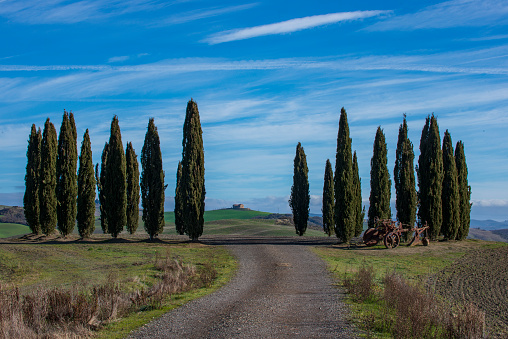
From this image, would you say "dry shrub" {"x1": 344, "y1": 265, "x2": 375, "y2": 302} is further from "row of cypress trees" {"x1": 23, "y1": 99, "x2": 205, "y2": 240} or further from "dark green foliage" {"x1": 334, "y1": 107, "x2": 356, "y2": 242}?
"row of cypress trees" {"x1": 23, "y1": 99, "x2": 205, "y2": 240}

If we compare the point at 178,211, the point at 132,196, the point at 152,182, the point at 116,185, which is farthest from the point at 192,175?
the point at 178,211

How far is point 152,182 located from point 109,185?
3252 mm

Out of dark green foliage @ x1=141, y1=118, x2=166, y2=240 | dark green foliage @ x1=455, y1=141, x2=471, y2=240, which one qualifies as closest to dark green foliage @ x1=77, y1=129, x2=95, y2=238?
dark green foliage @ x1=141, y1=118, x2=166, y2=240

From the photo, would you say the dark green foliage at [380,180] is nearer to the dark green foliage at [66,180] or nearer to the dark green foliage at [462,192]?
the dark green foliage at [462,192]

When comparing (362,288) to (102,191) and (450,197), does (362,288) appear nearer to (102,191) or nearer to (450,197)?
(450,197)

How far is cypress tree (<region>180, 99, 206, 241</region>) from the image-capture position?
30938mm

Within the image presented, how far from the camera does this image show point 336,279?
628 inches

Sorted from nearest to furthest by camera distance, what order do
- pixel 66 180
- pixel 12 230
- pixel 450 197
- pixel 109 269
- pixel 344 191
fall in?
pixel 109 269, pixel 344 191, pixel 66 180, pixel 450 197, pixel 12 230

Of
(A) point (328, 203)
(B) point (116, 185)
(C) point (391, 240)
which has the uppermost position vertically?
(B) point (116, 185)

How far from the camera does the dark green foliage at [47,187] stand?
3231cm

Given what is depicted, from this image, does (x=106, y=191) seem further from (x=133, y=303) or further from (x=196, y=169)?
(x=133, y=303)

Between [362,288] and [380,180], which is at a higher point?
[380,180]

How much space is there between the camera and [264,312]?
1026 cm

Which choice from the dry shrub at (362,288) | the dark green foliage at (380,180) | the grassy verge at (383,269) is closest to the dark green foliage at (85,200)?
the grassy verge at (383,269)
